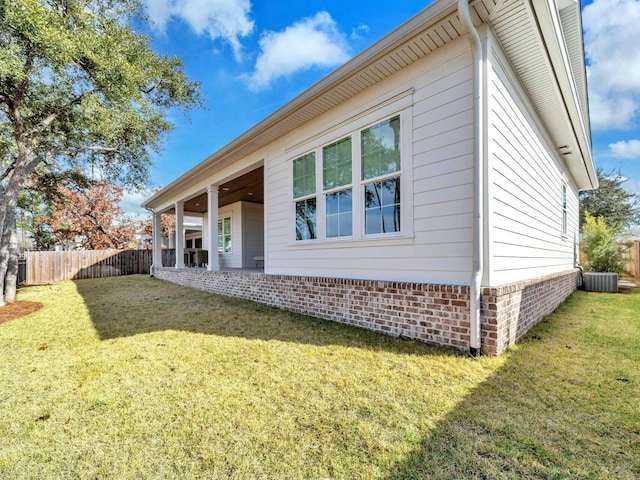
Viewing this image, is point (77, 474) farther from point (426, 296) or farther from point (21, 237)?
point (21, 237)

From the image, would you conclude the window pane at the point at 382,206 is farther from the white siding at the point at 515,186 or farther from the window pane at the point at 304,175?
the window pane at the point at 304,175

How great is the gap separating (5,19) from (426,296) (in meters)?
8.29

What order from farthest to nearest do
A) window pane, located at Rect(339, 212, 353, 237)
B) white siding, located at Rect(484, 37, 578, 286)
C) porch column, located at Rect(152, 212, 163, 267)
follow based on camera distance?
porch column, located at Rect(152, 212, 163, 267)
window pane, located at Rect(339, 212, 353, 237)
white siding, located at Rect(484, 37, 578, 286)

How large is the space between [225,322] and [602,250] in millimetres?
11216

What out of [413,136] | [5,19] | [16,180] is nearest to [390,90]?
[413,136]

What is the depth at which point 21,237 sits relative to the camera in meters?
24.8

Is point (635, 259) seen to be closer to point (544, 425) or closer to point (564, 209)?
point (564, 209)

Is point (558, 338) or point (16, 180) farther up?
point (16, 180)

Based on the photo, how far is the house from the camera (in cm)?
350

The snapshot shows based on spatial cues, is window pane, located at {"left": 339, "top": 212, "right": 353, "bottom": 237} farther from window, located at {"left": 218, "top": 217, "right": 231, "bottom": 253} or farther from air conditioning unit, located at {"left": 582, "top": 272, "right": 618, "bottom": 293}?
air conditioning unit, located at {"left": 582, "top": 272, "right": 618, "bottom": 293}

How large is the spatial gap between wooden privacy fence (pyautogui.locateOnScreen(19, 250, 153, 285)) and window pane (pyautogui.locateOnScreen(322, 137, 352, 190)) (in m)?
13.8

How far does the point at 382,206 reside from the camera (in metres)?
4.55

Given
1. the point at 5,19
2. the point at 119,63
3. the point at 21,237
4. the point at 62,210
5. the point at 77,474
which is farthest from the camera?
the point at 21,237

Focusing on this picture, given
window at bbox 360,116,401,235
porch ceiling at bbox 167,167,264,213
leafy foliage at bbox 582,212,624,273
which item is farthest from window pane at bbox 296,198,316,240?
leafy foliage at bbox 582,212,624,273
